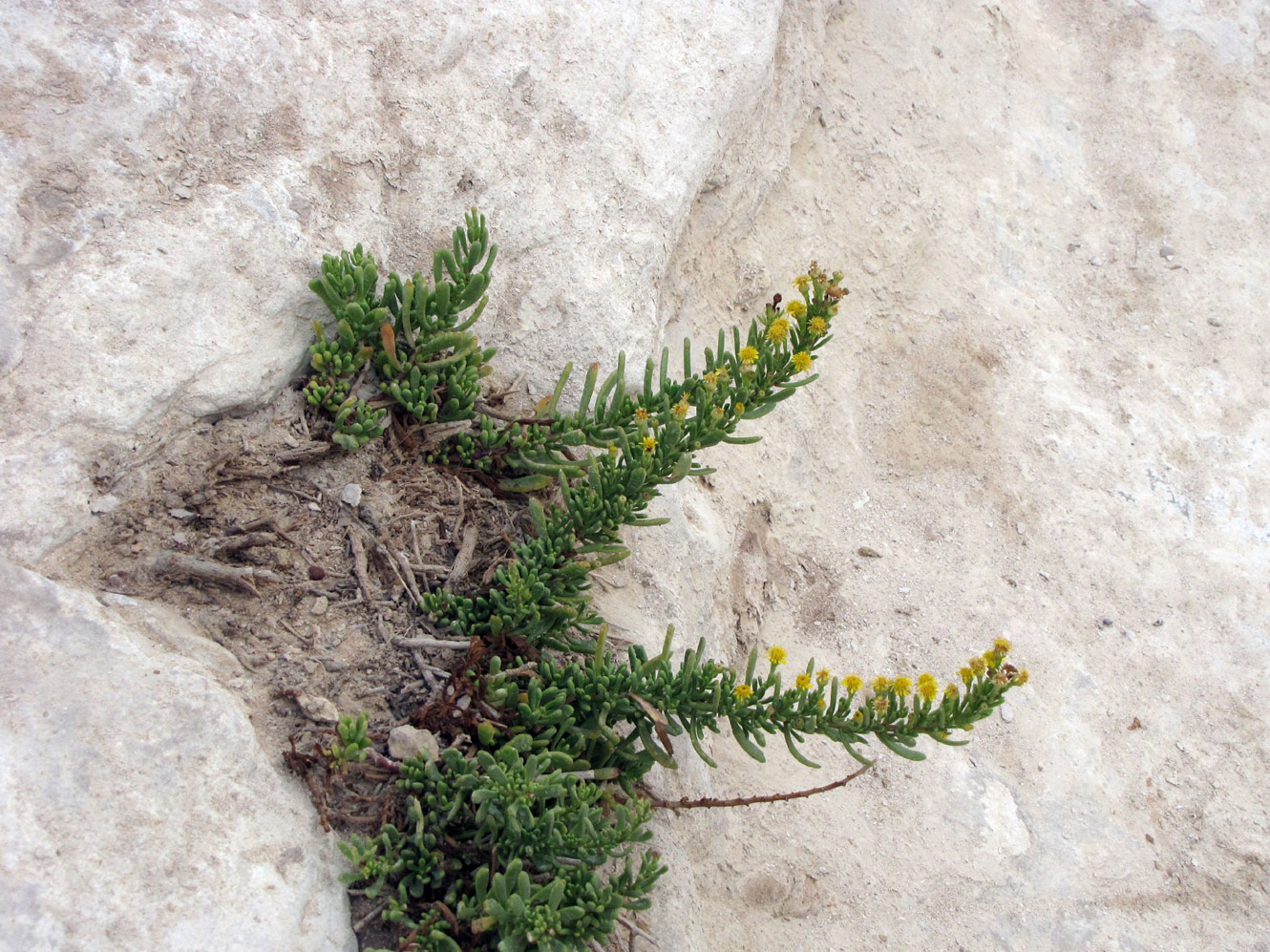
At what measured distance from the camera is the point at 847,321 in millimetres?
5773

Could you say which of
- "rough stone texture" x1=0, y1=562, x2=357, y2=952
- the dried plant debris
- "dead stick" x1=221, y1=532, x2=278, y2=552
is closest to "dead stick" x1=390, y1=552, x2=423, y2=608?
the dried plant debris

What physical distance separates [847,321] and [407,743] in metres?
3.76

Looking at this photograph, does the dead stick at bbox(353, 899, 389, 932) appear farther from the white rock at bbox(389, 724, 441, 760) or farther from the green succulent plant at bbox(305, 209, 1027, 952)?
the white rock at bbox(389, 724, 441, 760)

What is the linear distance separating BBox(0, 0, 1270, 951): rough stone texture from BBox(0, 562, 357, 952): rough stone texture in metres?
0.14

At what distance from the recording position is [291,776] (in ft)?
9.63

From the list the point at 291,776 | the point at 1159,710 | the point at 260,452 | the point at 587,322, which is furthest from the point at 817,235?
the point at 291,776

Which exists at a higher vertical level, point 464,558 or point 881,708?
point 881,708

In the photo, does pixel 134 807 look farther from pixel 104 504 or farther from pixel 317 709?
pixel 104 504

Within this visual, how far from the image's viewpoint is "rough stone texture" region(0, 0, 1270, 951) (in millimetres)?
3451

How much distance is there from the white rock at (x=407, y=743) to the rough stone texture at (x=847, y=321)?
83cm

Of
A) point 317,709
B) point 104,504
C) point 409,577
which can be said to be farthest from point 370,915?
point 104,504

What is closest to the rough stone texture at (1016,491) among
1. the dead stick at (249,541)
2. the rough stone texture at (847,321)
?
the rough stone texture at (847,321)

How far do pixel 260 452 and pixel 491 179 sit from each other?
5.29ft

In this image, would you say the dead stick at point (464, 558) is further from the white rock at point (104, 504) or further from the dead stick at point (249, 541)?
the white rock at point (104, 504)
